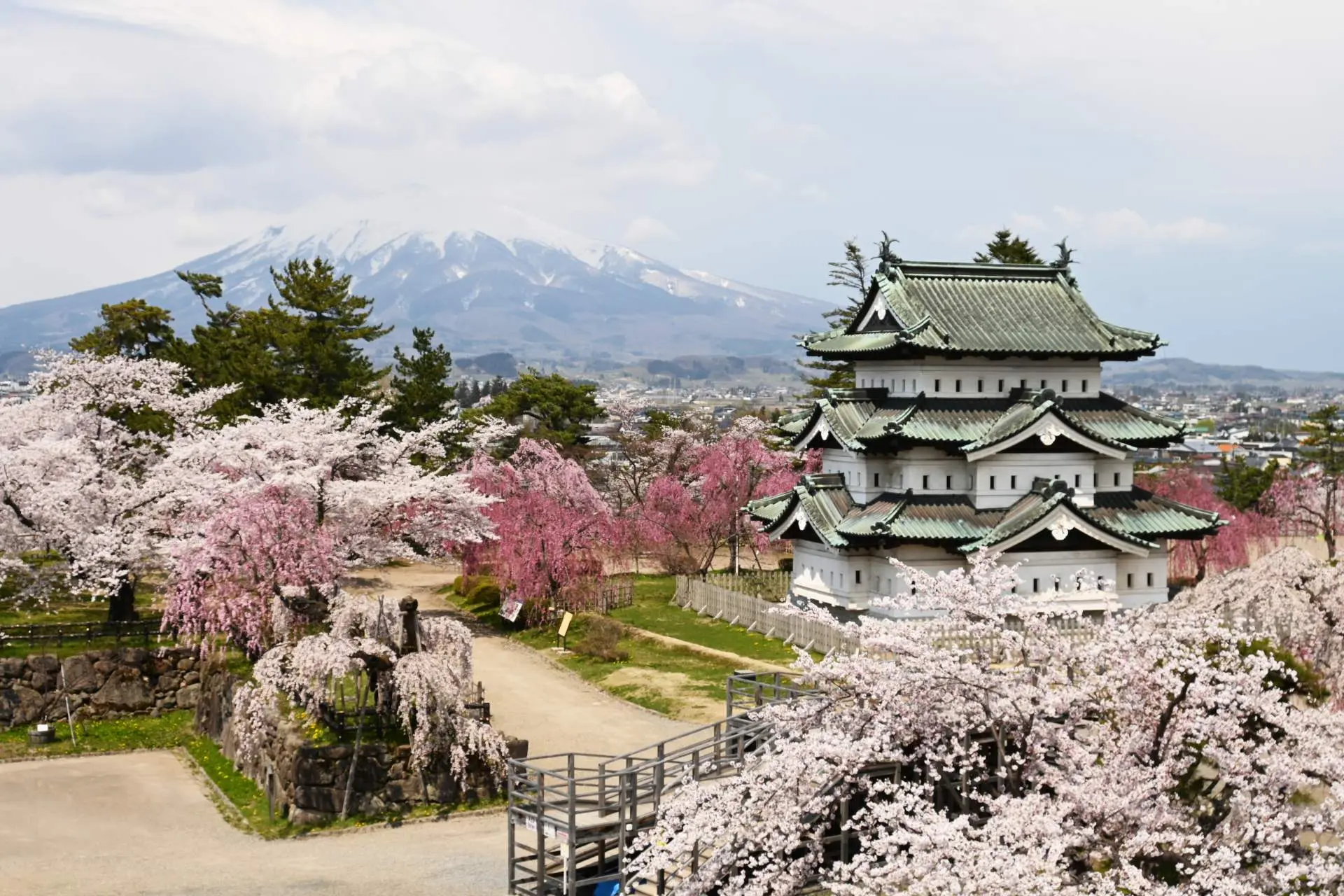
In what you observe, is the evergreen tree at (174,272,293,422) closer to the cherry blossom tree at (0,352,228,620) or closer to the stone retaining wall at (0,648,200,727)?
the cherry blossom tree at (0,352,228,620)

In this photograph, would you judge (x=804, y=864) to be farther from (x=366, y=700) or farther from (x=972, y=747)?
(x=366, y=700)

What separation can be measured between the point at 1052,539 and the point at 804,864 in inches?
837

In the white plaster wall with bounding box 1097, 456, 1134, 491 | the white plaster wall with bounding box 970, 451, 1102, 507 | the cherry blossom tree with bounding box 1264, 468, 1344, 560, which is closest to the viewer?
the white plaster wall with bounding box 970, 451, 1102, 507

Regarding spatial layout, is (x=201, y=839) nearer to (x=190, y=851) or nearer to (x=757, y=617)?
(x=190, y=851)

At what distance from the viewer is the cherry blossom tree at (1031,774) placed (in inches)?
708

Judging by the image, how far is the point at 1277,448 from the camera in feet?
573

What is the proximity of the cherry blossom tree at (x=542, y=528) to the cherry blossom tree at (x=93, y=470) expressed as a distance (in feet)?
33.6

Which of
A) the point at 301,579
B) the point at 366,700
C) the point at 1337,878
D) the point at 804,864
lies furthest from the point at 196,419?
the point at 1337,878

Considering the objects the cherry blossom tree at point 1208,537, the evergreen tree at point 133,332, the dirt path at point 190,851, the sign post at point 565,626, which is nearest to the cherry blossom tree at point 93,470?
the dirt path at point 190,851

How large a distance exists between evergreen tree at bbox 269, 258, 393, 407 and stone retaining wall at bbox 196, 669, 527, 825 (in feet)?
93.1

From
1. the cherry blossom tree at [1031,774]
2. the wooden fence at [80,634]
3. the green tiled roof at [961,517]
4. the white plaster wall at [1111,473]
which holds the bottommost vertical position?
the wooden fence at [80,634]

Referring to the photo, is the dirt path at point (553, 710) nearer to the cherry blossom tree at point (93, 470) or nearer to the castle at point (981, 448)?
the castle at point (981, 448)

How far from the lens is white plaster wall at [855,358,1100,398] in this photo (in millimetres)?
41625

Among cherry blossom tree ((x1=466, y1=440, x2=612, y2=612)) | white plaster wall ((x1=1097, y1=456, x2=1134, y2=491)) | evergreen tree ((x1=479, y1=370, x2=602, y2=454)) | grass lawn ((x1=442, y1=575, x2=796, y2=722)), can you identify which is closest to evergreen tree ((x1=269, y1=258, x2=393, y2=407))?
cherry blossom tree ((x1=466, y1=440, x2=612, y2=612))
